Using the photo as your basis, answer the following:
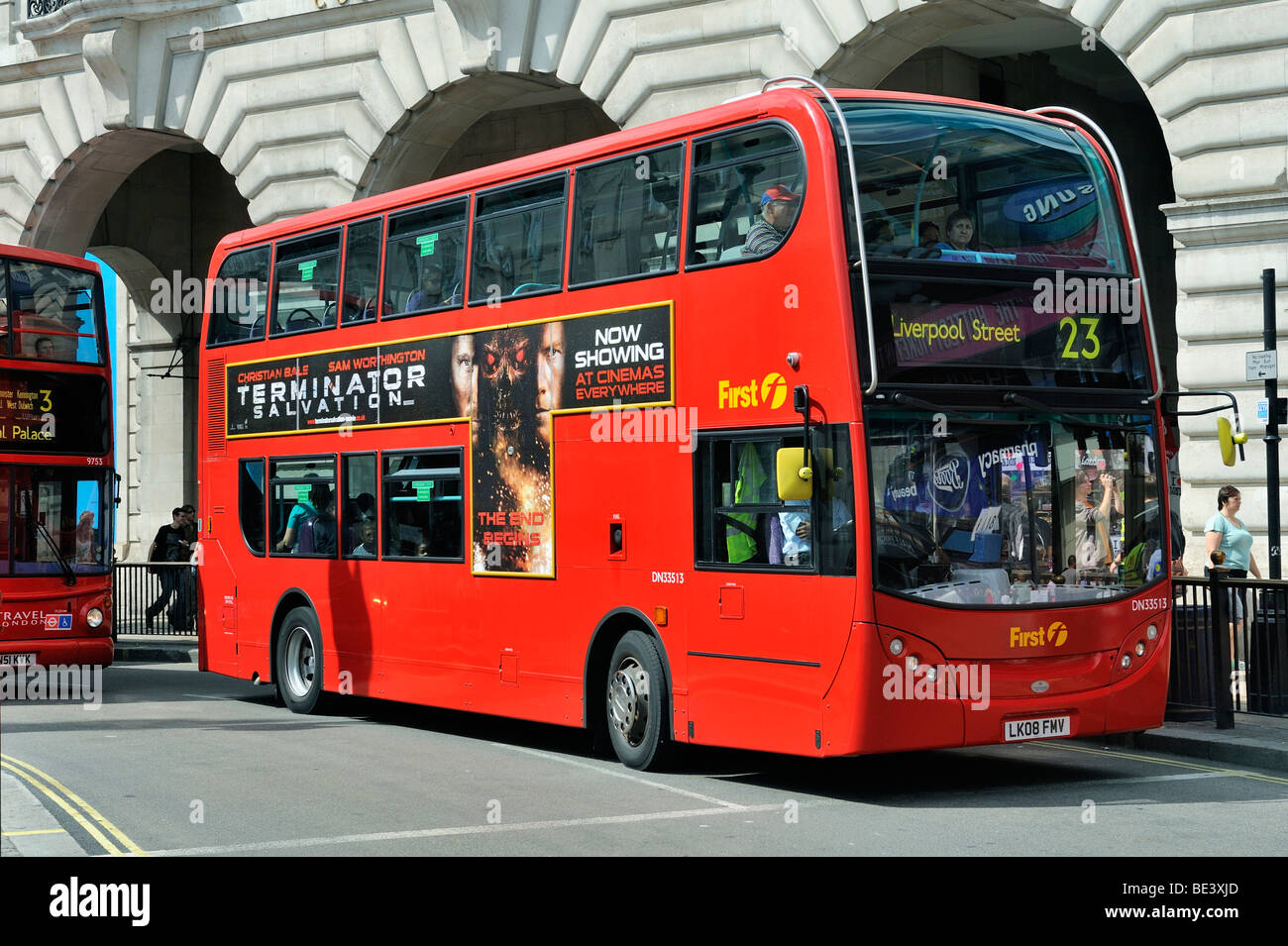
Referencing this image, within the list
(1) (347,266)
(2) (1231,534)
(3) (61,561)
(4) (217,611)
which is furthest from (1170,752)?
(3) (61,561)

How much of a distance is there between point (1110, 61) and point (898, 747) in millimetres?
17608

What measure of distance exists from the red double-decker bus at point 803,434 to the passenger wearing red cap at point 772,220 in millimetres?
21

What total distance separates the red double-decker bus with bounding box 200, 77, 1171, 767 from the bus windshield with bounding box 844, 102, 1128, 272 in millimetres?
20

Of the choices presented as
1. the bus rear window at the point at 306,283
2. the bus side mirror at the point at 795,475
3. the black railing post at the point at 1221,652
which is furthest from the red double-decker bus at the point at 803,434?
the black railing post at the point at 1221,652

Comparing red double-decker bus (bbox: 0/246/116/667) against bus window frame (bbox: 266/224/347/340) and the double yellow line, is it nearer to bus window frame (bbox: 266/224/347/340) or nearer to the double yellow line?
bus window frame (bbox: 266/224/347/340)

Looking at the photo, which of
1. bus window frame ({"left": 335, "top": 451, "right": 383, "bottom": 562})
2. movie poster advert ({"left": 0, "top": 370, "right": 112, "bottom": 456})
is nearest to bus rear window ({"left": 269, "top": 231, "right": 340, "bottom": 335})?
bus window frame ({"left": 335, "top": 451, "right": 383, "bottom": 562})

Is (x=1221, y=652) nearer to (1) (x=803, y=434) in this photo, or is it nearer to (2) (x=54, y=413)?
(1) (x=803, y=434)

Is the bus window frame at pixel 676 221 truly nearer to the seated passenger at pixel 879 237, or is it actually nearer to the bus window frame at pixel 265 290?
the seated passenger at pixel 879 237

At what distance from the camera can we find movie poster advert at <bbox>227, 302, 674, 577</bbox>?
11578mm

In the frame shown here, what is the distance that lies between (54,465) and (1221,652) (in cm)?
1140

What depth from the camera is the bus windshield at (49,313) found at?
1716 centimetres

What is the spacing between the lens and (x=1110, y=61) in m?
24.8

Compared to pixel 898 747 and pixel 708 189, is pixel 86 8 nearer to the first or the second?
pixel 708 189

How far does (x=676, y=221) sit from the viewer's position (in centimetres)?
1127
